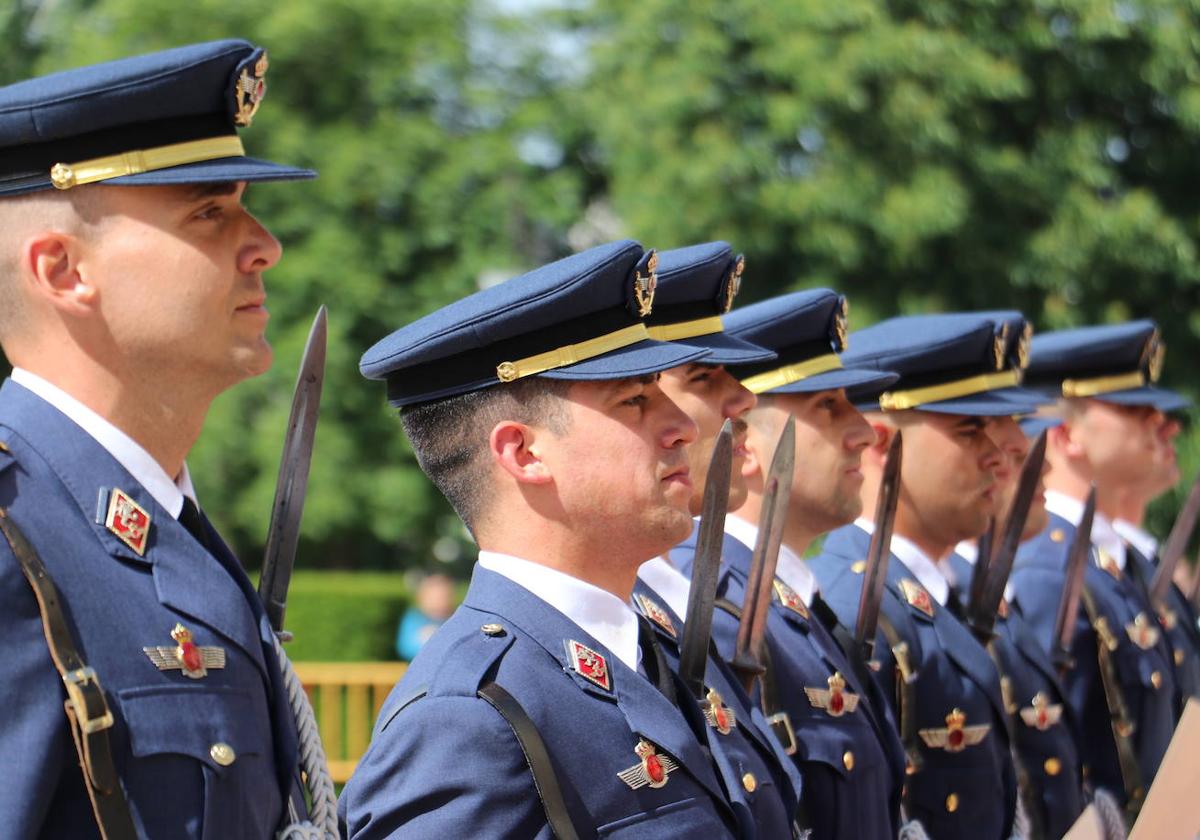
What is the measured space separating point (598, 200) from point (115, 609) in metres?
13.6

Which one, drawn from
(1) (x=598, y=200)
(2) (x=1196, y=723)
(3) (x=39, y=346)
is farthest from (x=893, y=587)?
(1) (x=598, y=200)

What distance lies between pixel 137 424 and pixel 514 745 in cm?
74

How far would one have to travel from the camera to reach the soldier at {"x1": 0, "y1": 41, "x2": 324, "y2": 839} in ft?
8.26

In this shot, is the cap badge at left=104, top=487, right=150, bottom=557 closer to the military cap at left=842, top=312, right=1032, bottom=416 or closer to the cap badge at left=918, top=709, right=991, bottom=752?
the cap badge at left=918, top=709, right=991, bottom=752

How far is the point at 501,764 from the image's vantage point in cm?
279

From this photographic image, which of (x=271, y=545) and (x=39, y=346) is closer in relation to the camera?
(x=39, y=346)

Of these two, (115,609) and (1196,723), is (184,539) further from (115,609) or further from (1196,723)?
(1196,723)

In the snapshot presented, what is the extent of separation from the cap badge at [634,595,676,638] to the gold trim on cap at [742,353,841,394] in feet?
3.51

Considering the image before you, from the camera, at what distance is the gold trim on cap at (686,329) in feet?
12.7

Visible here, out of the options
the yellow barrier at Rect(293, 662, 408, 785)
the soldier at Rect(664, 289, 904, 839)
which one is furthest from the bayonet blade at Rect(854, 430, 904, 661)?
the yellow barrier at Rect(293, 662, 408, 785)

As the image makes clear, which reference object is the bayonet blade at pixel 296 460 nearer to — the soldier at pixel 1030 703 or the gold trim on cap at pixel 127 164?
the gold trim on cap at pixel 127 164

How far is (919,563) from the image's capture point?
203 inches

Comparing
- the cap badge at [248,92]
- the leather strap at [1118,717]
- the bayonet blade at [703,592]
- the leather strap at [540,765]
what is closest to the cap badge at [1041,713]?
the leather strap at [1118,717]

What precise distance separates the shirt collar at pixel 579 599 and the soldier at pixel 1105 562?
3.01 meters
